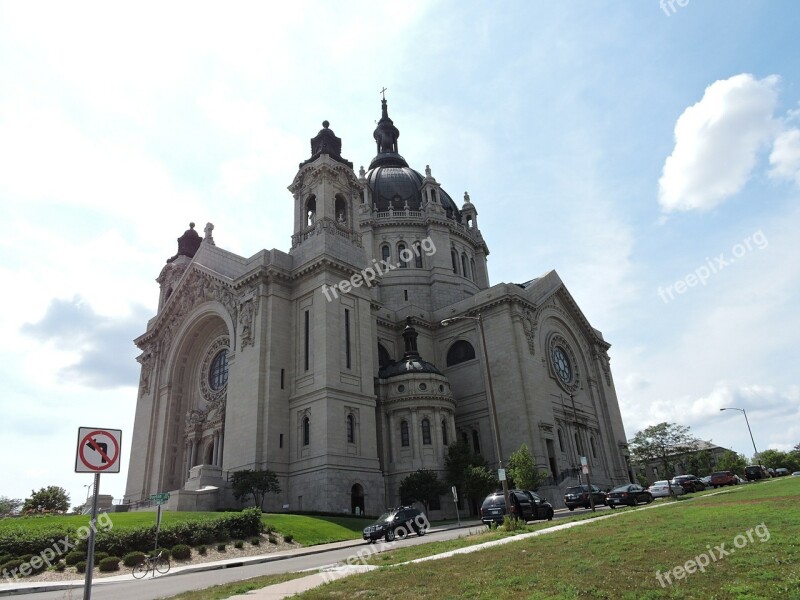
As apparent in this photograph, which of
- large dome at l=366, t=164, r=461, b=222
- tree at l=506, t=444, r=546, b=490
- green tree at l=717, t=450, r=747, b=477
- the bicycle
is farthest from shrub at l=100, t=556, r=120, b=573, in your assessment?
green tree at l=717, t=450, r=747, b=477

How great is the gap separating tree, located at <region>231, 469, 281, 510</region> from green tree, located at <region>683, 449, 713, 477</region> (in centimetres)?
7235

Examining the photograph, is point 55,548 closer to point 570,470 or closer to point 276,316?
point 276,316

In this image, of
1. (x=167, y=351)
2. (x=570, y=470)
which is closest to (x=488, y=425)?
(x=570, y=470)

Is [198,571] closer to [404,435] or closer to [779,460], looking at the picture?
[404,435]

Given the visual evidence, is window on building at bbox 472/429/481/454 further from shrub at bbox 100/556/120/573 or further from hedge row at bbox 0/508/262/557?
shrub at bbox 100/556/120/573

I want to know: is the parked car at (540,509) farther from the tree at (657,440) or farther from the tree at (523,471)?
the tree at (657,440)

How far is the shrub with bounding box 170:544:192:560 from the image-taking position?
2347cm

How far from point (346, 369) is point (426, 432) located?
8.36 metres

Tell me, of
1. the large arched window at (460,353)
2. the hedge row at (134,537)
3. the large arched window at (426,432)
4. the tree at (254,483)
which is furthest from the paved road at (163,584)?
the large arched window at (460,353)

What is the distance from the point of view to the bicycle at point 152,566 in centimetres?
2025

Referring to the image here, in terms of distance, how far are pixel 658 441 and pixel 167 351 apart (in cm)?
6200

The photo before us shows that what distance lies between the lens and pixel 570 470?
163 feet

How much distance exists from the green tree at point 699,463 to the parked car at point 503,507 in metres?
71.9

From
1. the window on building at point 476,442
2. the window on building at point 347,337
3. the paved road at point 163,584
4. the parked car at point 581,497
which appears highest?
the window on building at point 347,337
